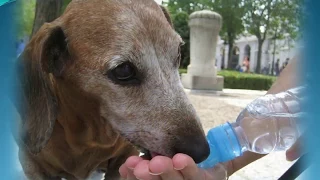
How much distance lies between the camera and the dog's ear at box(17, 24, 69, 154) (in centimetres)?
167

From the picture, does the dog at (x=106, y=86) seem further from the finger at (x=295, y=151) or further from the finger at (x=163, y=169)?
the finger at (x=295, y=151)

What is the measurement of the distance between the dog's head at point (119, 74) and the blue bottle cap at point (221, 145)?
0.24 metres

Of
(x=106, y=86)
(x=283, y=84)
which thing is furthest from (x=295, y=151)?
(x=106, y=86)

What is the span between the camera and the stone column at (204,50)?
9.88 m

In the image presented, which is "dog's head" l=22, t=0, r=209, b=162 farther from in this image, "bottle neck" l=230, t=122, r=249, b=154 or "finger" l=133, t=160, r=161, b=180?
"bottle neck" l=230, t=122, r=249, b=154

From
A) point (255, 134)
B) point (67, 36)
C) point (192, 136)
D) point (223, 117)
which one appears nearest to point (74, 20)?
point (67, 36)

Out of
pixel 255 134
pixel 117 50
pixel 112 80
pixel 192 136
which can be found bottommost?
pixel 255 134

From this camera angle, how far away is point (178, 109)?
1447 millimetres

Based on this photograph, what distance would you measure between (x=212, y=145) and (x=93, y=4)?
0.81 metres

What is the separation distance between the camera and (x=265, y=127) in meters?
1.88

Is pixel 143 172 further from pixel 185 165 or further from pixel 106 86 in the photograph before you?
pixel 106 86

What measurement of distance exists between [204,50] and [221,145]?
874 cm

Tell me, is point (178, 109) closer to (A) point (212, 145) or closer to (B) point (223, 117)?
(A) point (212, 145)

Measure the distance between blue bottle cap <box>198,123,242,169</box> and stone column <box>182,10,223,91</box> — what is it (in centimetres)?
812
